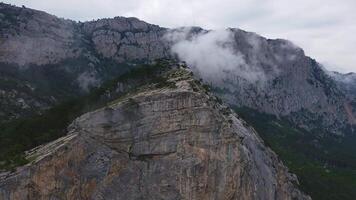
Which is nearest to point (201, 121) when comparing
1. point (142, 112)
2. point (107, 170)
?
point (142, 112)

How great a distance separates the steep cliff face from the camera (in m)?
100

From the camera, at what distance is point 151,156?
104m

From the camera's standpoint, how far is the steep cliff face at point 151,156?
328 feet

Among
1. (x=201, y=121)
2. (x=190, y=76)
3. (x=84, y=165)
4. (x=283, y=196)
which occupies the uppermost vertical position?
(x=190, y=76)

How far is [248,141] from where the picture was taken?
11106 cm

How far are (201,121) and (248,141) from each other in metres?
11.4

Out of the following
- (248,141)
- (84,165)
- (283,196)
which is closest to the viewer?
(84,165)

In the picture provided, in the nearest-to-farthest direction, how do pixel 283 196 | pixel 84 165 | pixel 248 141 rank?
pixel 84 165, pixel 248 141, pixel 283 196

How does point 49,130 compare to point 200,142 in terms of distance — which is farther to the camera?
point 49,130

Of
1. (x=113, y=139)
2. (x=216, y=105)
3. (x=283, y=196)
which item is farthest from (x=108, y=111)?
(x=283, y=196)

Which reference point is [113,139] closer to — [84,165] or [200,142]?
[84,165]

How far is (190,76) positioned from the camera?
120562 millimetres

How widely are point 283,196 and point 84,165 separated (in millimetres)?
44216

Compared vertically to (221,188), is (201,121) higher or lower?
higher
